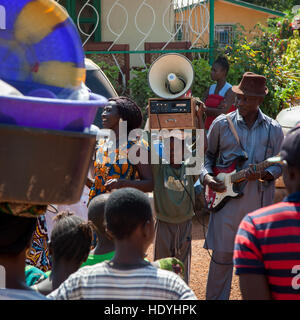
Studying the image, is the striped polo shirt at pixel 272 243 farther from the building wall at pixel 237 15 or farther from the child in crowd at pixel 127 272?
the building wall at pixel 237 15

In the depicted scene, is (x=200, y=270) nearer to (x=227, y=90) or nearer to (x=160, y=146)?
(x=160, y=146)

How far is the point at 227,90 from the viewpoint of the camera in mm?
7516

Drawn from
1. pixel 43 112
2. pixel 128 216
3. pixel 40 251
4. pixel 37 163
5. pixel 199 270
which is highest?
pixel 43 112

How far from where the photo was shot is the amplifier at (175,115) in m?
5.44

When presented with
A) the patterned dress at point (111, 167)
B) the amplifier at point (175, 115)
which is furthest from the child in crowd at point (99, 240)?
the amplifier at point (175, 115)

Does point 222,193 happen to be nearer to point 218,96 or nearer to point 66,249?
point 66,249

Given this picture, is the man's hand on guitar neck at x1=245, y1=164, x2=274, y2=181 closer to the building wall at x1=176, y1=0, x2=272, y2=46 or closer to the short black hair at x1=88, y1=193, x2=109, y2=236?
the short black hair at x1=88, y1=193, x2=109, y2=236

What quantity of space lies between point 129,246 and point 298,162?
2.45 feet

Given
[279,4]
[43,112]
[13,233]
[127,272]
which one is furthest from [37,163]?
[279,4]

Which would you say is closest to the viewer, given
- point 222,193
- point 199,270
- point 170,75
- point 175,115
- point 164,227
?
point 222,193

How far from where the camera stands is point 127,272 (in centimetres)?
226

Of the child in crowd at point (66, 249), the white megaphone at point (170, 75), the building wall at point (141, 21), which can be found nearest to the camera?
the child in crowd at point (66, 249)
